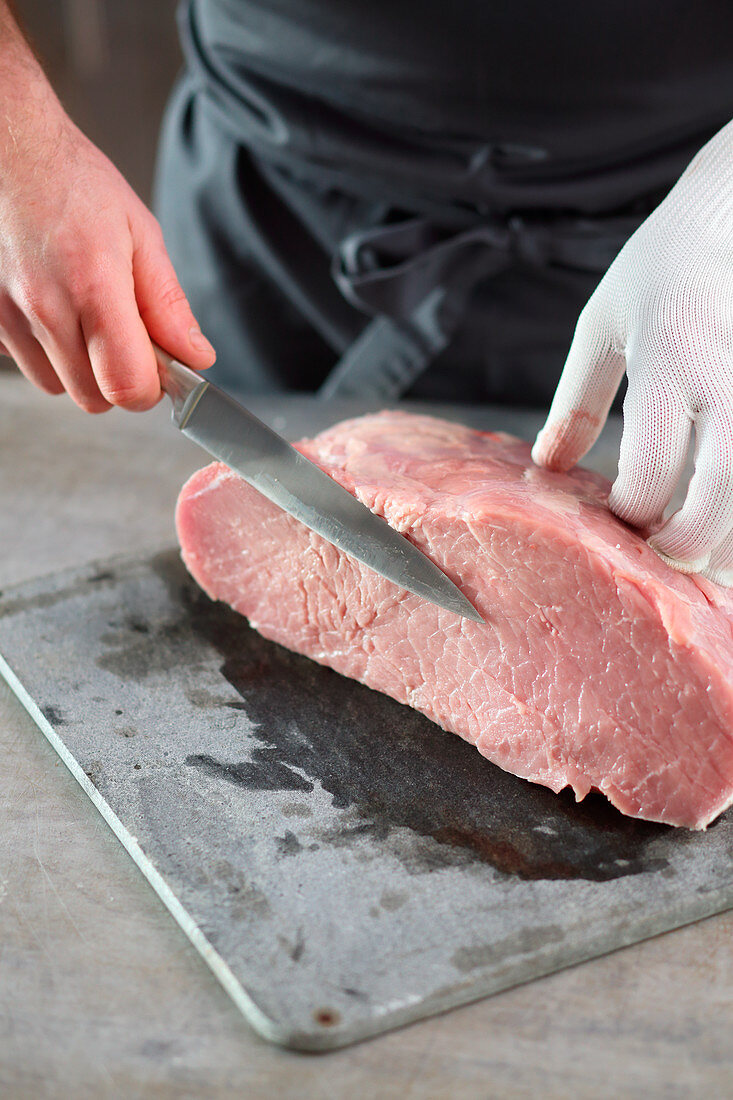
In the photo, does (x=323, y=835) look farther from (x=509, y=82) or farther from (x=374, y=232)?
(x=509, y=82)

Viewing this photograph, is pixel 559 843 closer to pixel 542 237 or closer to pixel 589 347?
pixel 589 347

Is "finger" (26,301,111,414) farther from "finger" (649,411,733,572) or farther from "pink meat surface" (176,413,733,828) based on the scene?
"finger" (649,411,733,572)

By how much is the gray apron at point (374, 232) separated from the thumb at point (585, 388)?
1.02m

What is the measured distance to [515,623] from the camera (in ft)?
6.31

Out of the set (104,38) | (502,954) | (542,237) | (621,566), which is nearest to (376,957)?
(502,954)

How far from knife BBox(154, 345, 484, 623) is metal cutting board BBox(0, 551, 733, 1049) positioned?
1.02 ft

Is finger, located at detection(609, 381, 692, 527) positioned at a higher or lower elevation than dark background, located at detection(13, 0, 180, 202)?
higher

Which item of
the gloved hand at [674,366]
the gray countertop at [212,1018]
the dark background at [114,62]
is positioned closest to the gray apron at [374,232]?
the gloved hand at [674,366]

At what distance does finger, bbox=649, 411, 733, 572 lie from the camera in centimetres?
184

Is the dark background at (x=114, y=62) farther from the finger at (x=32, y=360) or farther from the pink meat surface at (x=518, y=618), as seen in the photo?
the pink meat surface at (x=518, y=618)

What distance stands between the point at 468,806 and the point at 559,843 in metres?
0.17

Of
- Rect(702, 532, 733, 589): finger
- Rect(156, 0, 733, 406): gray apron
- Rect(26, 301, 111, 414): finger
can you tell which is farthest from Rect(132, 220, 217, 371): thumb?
Rect(702, 532, 733, 589): finger

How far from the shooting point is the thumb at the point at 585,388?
6.57 ft

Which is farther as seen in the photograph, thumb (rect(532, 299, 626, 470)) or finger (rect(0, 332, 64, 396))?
finger (rect(0, 332, 64, 396))
